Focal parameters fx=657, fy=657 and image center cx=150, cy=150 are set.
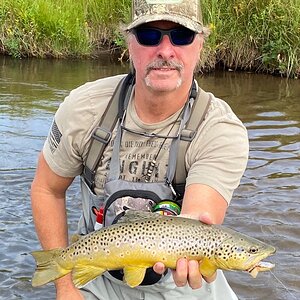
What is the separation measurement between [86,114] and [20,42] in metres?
12.7

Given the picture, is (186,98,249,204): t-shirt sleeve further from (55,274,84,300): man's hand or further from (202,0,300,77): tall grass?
(202,0,300,77): tall grass

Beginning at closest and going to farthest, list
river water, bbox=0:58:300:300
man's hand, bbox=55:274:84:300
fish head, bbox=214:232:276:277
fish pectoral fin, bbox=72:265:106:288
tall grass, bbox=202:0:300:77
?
fish head, bbox=214:232:276:277
fish pectoral fin, bbox=72:265:106:288
man's hand, bbox=55:274:84:300
river water, bbox=0:58:300:300
tall grass, bbox=202:0:300:77

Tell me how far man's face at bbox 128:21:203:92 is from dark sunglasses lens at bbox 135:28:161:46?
0.02 metres

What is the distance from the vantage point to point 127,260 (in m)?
3.13

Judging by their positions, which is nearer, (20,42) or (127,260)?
(127,260)

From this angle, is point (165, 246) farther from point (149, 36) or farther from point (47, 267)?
point (149, 36)

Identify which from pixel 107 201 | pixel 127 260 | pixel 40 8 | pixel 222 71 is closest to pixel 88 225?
pixel 107 201

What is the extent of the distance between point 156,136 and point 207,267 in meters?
0.83

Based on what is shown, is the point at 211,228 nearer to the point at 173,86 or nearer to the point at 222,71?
the point at 173,86

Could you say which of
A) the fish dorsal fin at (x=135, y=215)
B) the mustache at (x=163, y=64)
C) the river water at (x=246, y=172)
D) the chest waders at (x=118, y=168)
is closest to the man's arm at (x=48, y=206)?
the chest waders at (x=118, y=168)

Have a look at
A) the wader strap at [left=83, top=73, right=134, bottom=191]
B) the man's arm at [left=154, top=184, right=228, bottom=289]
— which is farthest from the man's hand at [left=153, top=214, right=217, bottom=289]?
the wader strap at [left=83, top=73, right=134, bottom=191]

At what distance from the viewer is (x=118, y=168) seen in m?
3.54

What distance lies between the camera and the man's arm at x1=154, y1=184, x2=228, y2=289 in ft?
9.93

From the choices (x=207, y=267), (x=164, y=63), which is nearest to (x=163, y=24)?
(x=164, y=63)
